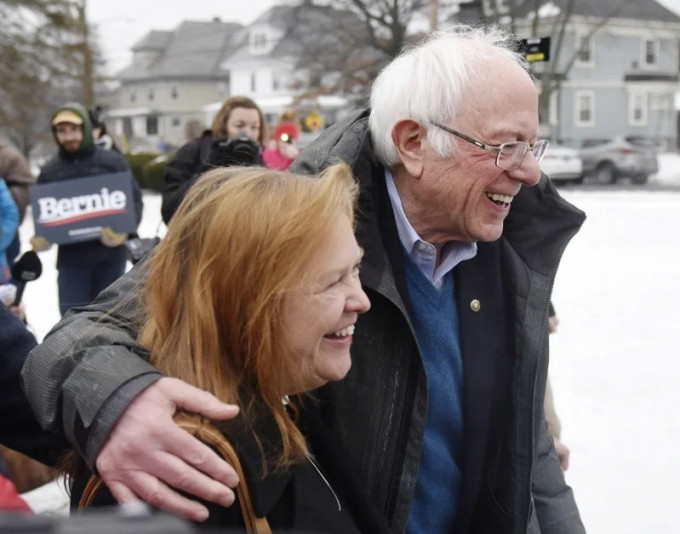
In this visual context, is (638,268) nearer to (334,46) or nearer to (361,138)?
(361,138)

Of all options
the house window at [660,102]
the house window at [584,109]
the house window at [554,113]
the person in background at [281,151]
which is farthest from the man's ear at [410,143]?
the house window at [660,102]

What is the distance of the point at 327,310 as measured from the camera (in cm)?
169

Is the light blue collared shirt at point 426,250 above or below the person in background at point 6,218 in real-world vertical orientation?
above

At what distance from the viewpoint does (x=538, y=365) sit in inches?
88.4

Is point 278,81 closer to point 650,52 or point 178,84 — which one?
point 178,84

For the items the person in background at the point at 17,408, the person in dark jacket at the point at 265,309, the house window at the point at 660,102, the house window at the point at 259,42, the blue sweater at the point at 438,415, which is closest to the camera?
the person in dark jacket at the point at 265,309

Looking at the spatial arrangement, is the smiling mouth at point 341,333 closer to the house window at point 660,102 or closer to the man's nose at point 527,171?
the man's nose at point 527,171

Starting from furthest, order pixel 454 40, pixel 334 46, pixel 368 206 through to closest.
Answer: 1. pixel 334 46
2. pixel 454 40
3. pixel 368 206

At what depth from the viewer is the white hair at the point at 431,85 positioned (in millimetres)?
2264

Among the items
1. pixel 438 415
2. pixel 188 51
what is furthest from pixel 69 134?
pixel 188 51

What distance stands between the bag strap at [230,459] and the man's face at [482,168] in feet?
3.12

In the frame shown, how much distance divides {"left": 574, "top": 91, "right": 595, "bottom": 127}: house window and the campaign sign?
50845 mm

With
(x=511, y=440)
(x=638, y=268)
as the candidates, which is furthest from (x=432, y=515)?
(x=638, y=268)

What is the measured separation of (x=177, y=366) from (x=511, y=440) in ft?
2.99
